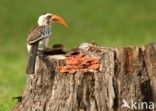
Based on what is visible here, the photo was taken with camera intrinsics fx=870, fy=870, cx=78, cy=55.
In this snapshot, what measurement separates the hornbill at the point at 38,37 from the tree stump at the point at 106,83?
0.63 feet

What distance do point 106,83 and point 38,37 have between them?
116 centimetres

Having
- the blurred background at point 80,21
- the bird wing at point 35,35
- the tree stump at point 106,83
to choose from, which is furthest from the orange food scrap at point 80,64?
the blurred background at point 80,21

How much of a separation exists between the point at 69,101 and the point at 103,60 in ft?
2.09

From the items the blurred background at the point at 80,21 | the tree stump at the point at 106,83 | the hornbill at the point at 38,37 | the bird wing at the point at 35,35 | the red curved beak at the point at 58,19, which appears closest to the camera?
the tree stump at the point at 106,83

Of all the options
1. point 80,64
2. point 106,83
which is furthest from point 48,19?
point 106,83

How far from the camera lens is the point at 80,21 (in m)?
30.6

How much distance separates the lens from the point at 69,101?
10.4 meters

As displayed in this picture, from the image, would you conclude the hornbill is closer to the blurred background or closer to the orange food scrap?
the orange food scrap

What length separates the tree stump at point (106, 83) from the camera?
10211 mm

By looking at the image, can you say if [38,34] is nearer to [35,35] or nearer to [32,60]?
[35,35]

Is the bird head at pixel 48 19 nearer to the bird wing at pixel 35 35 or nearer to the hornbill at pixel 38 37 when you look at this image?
the hornbill at pixel 38 37

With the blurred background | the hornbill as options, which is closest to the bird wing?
the hornbill

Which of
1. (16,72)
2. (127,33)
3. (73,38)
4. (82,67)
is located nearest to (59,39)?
(73,38)

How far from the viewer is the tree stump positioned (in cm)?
1021
